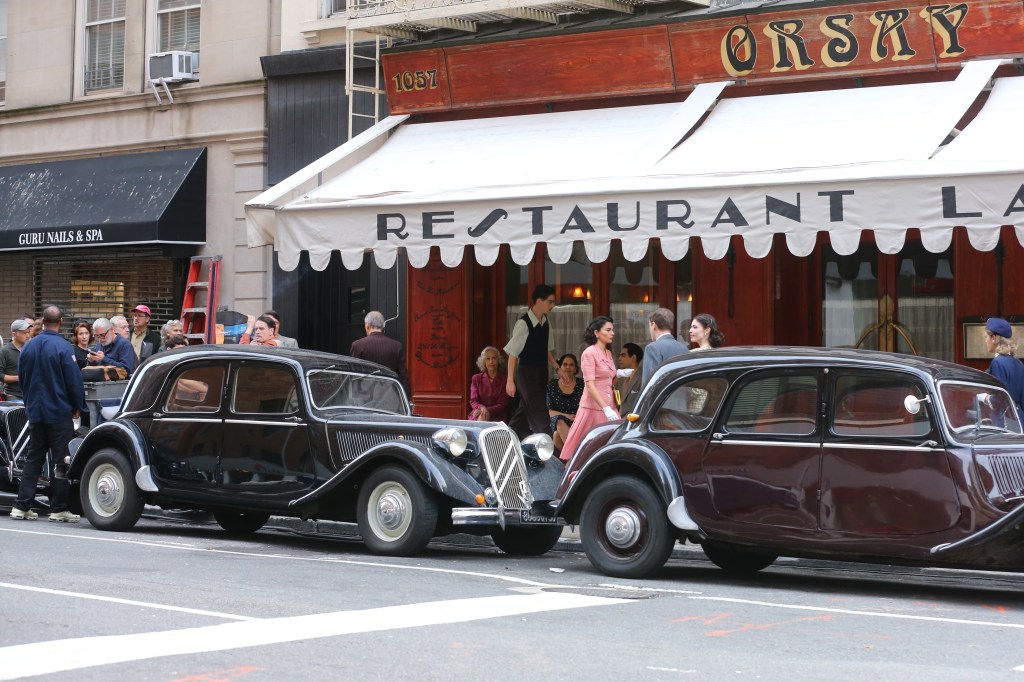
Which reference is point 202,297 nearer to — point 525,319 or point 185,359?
point 525,319

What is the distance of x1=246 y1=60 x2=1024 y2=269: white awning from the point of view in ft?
41.4

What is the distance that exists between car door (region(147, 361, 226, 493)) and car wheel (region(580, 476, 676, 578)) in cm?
333

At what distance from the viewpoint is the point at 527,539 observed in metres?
11.7

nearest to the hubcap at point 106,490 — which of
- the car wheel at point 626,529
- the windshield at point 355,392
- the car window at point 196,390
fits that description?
the car window at point 196,390

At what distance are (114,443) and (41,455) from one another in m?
1.24

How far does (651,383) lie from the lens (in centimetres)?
1036

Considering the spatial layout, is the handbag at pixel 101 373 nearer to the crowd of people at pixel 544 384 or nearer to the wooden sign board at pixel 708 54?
the crowd of people at pixel 544 384

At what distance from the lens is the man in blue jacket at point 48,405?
13430mm

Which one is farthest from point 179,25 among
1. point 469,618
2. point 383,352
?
point 469,618

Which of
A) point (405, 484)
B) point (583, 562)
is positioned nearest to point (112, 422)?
point (405, 484)

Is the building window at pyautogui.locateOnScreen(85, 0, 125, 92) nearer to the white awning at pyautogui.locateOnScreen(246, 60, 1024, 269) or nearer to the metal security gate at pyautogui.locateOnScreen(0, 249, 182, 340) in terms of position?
the metal security gate at pyautogui.locateOnScreen(0, 249, 182, 340)

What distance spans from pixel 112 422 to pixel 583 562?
163 inches

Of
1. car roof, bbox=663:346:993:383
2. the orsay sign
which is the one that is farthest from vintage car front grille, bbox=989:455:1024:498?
the orsay sign

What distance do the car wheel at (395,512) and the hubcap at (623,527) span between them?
4.48ft
